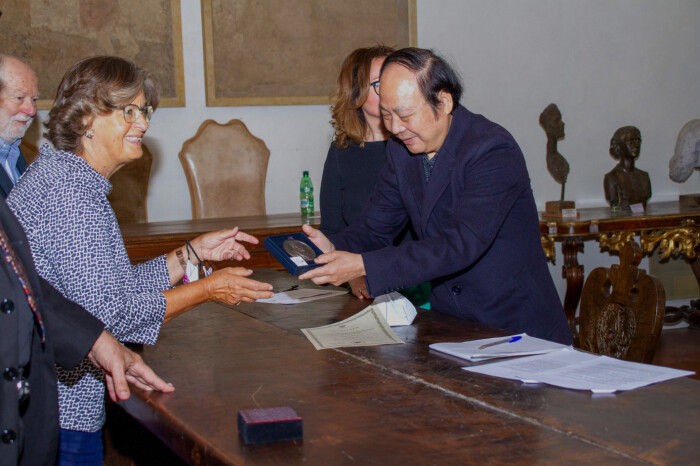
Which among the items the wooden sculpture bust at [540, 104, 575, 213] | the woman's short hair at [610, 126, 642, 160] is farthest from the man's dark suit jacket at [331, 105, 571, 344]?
the woman's short hair at [610, 126, 642, 160]

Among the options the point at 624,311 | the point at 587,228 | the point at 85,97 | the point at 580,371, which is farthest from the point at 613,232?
the point at 85,97

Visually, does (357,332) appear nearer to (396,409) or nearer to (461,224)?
(461,224)

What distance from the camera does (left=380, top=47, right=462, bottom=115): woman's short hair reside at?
257cm

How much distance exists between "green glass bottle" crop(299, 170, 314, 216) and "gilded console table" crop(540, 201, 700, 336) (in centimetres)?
182

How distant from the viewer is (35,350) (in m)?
1.68

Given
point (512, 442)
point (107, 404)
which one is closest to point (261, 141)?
point (107, 404)

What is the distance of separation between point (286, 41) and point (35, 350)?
4.78m

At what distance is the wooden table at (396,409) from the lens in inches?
57.4

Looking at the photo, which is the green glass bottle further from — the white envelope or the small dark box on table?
the small dark box on table

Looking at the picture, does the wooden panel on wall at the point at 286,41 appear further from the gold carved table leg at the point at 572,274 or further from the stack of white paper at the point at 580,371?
the stack of white paper at the point at 580,371

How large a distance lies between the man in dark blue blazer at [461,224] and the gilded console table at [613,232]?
11.3 ft

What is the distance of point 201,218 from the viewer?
5.91 m

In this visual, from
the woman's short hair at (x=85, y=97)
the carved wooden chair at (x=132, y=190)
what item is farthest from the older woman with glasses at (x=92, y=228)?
the carved wooden chair at (x=132, y=190)

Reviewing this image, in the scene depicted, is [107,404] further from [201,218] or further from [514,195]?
[201,218]
